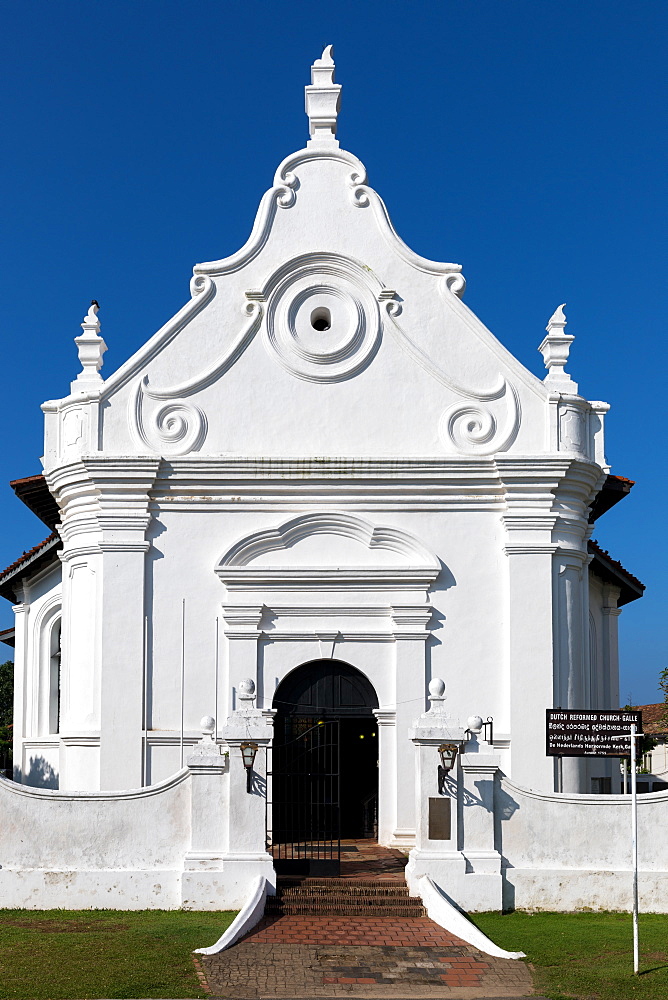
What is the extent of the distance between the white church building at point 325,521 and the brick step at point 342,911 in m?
3.03

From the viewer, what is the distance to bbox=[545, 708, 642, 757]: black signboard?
58.1 ft

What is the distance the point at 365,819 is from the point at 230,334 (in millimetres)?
8779

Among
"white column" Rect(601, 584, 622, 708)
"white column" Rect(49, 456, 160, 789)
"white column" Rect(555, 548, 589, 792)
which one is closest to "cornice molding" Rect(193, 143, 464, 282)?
"white column" Rect(49, 456, 160, 789)

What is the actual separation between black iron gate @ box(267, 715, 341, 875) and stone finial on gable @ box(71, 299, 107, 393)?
685 centimetres

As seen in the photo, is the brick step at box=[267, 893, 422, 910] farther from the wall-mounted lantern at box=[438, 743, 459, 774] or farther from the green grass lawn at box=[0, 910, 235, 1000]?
the wall-mounted lantern at box=[438, 743, 459, 774]

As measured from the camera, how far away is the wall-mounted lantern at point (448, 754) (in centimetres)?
1706

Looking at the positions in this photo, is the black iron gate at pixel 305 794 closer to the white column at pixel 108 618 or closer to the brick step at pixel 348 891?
the brick step at pixel 348 891

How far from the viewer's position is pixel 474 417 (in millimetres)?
21531

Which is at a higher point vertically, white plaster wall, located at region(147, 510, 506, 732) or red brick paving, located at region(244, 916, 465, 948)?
white plaster wall, located at region(147, 510, 506, 732)

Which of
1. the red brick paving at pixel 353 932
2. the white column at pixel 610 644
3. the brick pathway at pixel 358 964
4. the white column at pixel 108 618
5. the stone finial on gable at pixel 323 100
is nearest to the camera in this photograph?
the brick pathway at pixel 358 964

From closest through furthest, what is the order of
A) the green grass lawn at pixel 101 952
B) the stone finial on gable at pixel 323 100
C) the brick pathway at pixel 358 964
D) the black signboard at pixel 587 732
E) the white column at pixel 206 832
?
the green grass lawn at pixel 101 952
the brick pathway at pixel 358 964
the white column at pixel 206 832
the black signboard at pixel 587 732
the stone finial on gable at pixel 323 100

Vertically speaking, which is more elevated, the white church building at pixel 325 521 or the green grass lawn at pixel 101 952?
the white church building at pixel 325 521

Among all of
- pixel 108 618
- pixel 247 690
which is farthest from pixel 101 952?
pixel 108 618

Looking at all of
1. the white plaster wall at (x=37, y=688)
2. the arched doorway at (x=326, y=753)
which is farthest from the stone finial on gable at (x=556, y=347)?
the white plaster wall at (x=37, y=688)
